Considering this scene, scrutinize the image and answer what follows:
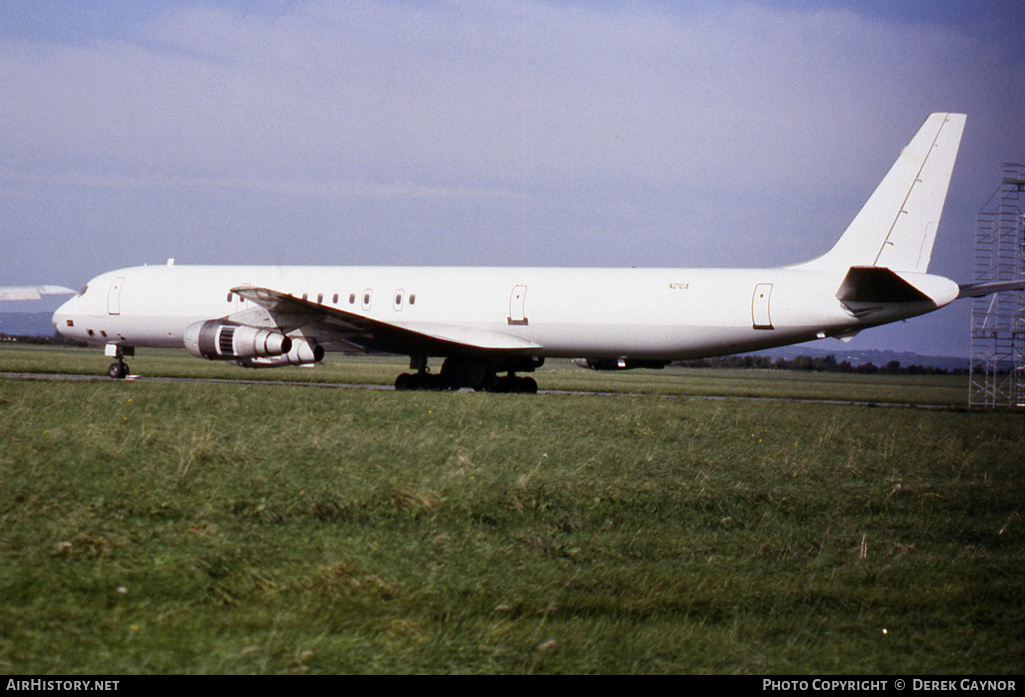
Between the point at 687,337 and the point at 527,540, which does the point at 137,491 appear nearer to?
the point at 527,540

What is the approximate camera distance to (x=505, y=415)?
16.2 m

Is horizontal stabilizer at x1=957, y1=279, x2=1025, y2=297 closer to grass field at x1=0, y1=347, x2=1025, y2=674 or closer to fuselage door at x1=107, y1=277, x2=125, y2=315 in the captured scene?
grass field at x1=0, y1=347, x2=1025, y2=674

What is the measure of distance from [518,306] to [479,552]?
1827 cm

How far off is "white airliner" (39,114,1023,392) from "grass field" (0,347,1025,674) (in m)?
9.93

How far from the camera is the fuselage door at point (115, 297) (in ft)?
98.6

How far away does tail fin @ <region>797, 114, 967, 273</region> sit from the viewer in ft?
74.1

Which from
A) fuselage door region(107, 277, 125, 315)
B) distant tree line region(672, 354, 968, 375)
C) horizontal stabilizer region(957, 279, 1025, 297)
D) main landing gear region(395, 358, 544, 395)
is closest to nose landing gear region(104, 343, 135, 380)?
fuselage door region(107, 277, 125, 315)

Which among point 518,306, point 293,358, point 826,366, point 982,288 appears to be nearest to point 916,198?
point 982,288

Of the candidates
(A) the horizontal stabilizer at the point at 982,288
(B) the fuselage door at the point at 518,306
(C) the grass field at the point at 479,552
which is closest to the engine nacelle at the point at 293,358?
(B) the fuselage door at the point at 518,306

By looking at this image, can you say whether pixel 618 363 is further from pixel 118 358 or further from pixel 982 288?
pixel 118 358

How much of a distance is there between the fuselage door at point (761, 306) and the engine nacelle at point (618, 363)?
3.06 m

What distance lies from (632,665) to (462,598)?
56.8 inches

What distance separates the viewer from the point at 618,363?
27.6 meters

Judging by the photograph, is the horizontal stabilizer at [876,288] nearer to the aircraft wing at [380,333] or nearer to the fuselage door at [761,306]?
the fuselage door at [761,306]
